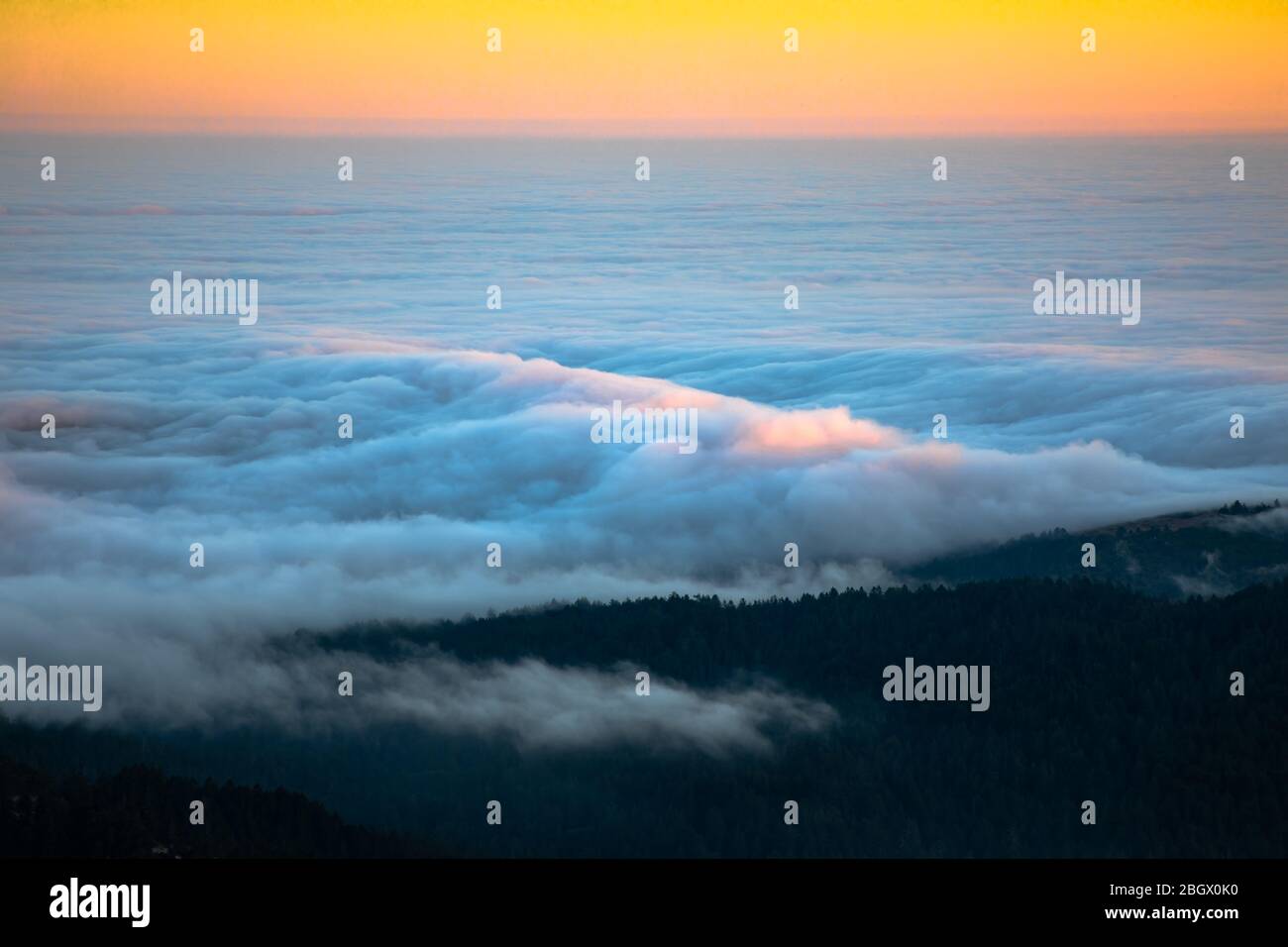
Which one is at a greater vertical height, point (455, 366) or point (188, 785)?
point (455, 366)

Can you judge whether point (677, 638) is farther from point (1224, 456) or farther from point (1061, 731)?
point (1224, 456)

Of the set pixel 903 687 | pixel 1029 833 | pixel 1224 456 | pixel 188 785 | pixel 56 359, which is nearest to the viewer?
pixel 188 785

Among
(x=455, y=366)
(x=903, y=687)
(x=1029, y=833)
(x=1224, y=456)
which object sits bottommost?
(x=1029, y=833)

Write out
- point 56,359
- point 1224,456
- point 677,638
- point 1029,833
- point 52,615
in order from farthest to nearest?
point 56,359 → point 1224,456 → point 52,615 → point 677,638 → point 1029,833

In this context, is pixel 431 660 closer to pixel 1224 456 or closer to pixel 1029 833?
pixel 1029 833

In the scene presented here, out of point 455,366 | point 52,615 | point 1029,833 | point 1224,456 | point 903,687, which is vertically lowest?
point 1029,833

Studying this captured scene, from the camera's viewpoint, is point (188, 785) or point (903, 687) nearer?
point (188, 785)

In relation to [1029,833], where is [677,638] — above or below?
above
